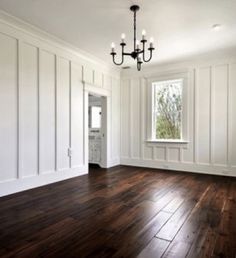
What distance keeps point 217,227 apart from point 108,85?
15.1 feet

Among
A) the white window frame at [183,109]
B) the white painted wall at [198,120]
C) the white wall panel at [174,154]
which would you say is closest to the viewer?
the white painted wall at [198,120]

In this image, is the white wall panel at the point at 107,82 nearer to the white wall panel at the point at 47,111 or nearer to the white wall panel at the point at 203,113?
the white wall panel at the point at 47,111

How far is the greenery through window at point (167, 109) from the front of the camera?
573 cm

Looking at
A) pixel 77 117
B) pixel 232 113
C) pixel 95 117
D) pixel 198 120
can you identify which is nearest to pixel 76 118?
pixel 77 117

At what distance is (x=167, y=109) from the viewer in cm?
591

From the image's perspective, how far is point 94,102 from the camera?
23.3ft

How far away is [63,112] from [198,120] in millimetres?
3405

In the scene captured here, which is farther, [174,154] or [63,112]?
[174,154]

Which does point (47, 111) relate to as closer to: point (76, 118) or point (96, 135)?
point (76, 118)

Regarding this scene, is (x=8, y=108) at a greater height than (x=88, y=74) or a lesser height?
lesser

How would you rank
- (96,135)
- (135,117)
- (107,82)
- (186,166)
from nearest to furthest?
(186,166)
(107,82)
(135,117)
(96,135)

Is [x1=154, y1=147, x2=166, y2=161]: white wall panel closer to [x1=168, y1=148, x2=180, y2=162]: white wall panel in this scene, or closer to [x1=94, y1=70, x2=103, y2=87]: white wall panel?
[x1=168, y1=148, x2=180, y2=162]: white wall panel

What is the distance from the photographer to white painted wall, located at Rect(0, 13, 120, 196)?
11.6ft

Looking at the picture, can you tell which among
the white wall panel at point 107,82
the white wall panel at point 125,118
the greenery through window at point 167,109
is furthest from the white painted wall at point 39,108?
the greenery through window at point 167,109
